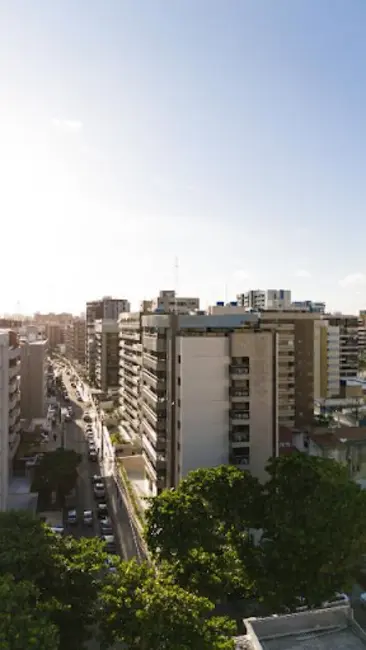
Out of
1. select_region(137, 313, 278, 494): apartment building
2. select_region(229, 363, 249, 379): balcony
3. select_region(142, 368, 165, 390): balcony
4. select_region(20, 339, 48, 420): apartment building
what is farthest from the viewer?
select_region(20, 339, 48, 420): apartment building

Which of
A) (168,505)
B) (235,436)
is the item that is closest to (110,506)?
(235,436)

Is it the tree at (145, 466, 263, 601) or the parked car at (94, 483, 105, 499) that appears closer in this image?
the tree at (145, 466, 263, 601)

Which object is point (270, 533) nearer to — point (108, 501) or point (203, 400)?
point (203, 400)

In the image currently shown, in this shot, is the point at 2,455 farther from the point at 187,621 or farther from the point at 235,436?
the point at 187,621

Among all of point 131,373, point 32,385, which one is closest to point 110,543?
A: point 131,373

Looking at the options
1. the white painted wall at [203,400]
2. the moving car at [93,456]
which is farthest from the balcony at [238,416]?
the moving car at [93,456]

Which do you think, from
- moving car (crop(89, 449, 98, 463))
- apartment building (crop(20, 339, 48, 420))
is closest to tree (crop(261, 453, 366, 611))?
moving car (crop(89, 449, 98, 463))

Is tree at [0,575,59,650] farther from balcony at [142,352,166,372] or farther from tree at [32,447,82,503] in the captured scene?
tree at [32,447,82,503]

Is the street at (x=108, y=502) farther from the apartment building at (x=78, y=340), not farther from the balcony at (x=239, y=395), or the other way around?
the apartment building at (x=78, y=340)
